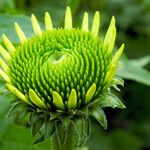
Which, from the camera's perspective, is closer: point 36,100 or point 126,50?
point 36,100

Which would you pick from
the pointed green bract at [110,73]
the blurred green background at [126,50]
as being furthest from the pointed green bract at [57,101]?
the blurred green background at [126,50]

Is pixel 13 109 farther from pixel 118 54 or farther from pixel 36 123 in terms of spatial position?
pixel 118 54

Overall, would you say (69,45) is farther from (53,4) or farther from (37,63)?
(53,4)

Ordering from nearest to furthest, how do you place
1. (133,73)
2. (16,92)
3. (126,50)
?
(16,92) → (133,73) → (126,50)

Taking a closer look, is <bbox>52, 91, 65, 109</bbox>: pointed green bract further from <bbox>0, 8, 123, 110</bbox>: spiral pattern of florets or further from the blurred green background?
the blurred green background

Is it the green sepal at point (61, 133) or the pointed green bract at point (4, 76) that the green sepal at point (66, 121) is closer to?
the green sepal at point (61, 133)

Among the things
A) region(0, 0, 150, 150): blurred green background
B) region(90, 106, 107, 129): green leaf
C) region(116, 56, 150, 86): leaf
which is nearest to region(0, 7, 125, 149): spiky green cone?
region(90, 106, 107, 129): green leaf

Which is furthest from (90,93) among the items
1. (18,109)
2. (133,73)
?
(133,73)

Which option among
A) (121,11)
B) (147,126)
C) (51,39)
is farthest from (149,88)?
(51,39)
